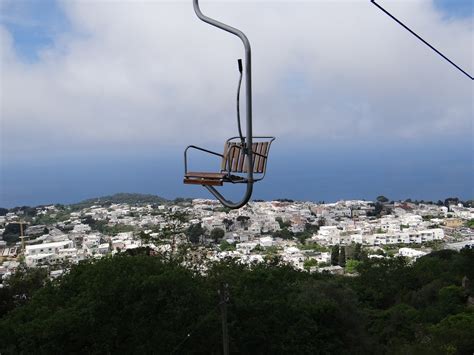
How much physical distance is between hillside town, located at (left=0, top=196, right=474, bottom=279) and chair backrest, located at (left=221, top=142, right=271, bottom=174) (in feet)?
60.2

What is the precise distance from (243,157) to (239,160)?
0.05m

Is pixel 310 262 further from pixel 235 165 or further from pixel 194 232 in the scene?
pixel 235 165

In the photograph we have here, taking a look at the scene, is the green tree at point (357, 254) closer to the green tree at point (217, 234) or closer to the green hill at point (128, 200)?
the green tree at point (217, 234)

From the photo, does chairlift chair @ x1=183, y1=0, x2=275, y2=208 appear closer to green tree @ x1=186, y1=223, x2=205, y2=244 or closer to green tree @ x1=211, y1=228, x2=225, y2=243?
green tree @ x1=186, y1=223, x2=205, y2=244

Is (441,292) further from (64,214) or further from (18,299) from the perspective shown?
(64,214)

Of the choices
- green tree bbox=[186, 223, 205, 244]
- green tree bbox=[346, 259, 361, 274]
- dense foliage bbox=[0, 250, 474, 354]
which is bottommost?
green tree bbox=[346, 259, 361, 274]

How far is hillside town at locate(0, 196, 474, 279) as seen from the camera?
3017 centimetres

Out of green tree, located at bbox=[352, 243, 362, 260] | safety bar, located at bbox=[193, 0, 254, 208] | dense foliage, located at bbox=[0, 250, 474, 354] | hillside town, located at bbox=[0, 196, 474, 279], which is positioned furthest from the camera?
green tree, located at bbox=[352, 243, 362, 260]

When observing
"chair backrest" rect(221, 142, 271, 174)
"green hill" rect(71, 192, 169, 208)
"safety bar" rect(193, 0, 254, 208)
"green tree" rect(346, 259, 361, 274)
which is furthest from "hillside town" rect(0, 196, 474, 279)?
"safety bar" rect(193, 0, 254, 208)

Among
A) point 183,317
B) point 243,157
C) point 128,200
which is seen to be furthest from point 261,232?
point 243,157

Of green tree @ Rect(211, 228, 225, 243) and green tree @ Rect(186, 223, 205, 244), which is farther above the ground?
green tree @ Rect(186, 223, 205, 244)

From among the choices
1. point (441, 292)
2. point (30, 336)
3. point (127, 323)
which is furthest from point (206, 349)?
point (441, 292)

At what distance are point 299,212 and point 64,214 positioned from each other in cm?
2583

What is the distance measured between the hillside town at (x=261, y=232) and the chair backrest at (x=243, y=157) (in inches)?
723
